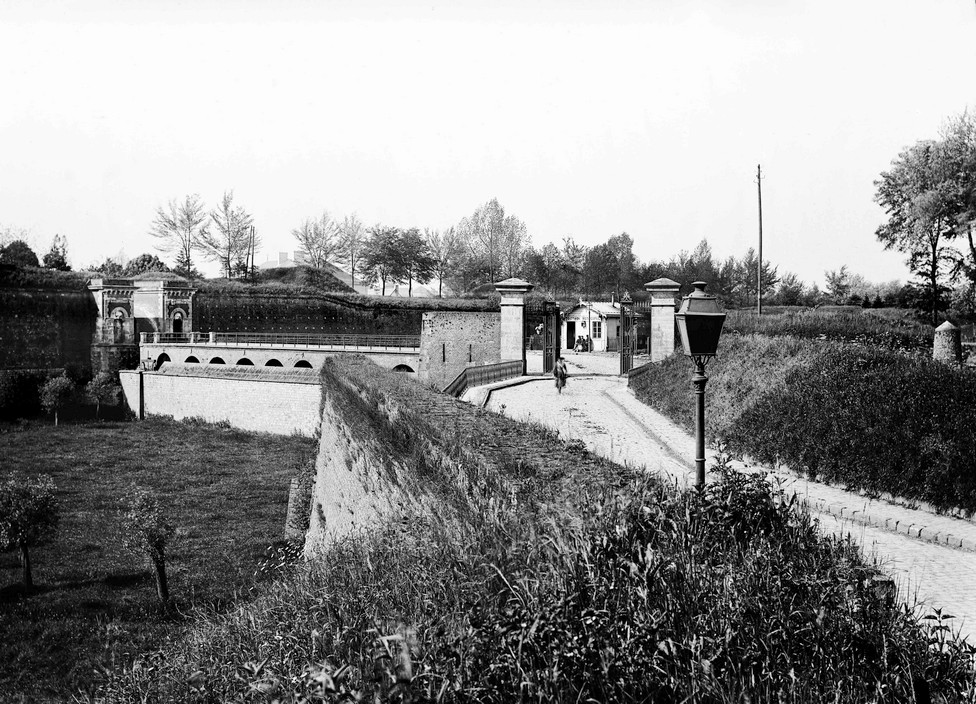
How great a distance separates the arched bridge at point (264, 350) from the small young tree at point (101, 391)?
6.88 feet

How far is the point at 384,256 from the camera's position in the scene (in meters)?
53.8

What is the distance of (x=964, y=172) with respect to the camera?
26.9m

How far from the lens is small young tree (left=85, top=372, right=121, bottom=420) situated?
37.7 meters

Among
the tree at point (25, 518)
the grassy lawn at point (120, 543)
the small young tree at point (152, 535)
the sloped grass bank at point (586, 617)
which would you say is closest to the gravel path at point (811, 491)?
the sloped grass bank at point (586, 617)

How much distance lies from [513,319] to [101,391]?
2581cm

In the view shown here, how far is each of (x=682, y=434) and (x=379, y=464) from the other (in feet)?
22.1

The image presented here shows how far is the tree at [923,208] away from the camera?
1082 inches

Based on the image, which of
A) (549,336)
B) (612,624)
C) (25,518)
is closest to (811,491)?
(612,624)

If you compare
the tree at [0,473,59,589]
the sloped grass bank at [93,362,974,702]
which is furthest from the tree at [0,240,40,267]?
the sloped grass bank at [93,362,974,702]

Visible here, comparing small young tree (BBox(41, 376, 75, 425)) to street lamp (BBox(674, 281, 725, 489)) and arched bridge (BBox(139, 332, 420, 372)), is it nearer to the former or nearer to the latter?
arched bridge (BBox(139, 332, 420, 372))

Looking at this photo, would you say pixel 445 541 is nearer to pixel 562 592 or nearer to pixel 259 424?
pixel 562 592

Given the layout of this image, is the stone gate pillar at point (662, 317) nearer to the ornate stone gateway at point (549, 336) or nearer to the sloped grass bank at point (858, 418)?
the ornate stone gateway at point (549, 336)

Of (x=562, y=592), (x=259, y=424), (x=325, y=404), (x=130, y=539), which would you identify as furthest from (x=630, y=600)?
(x=259, y=424)

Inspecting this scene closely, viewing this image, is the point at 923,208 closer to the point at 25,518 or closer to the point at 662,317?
the point at 662,317
